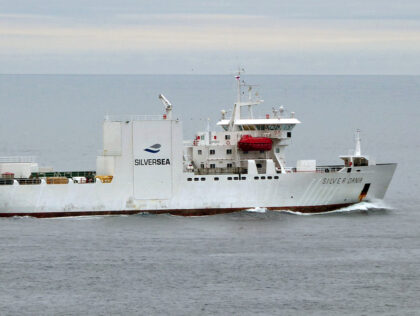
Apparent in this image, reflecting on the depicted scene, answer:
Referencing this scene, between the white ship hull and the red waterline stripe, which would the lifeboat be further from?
the red waterline stripe

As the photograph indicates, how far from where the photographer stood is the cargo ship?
192 ft

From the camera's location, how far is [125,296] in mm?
42250

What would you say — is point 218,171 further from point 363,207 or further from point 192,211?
point 363,207

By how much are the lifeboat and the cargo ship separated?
0.19 feet

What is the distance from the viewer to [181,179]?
5919cm

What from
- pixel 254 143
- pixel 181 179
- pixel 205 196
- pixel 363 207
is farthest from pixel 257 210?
pixel 363 207

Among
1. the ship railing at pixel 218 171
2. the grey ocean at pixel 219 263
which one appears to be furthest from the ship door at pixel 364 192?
the ship railing at pixel 218 171

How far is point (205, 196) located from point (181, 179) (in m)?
1.69

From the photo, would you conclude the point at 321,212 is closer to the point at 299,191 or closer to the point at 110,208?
the point at 299,191

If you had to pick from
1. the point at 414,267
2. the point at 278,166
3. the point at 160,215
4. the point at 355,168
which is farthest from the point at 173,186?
the point at 414,267

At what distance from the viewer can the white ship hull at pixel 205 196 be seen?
191ft

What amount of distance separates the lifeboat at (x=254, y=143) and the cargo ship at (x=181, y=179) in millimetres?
59

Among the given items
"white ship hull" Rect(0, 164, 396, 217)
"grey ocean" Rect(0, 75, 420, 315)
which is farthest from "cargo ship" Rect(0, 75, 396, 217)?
"grey ocean" Rect(0, 75, 420, 315)

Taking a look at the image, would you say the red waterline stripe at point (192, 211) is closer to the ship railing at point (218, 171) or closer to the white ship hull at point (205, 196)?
the white ship hull at point (205, 196)
